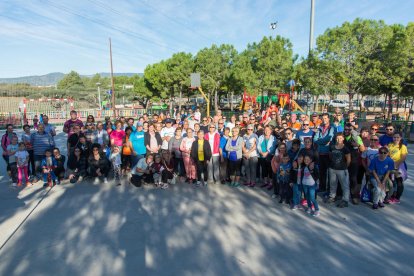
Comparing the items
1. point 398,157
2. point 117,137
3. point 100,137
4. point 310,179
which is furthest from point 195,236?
point 100,137

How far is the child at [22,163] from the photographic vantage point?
22.1ft

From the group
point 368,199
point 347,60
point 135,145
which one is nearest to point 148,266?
point 135,145

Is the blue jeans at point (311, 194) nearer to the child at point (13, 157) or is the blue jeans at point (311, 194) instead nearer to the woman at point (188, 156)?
the woman at point (188, 156)

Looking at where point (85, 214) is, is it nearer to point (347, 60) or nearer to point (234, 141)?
point (234, 141)

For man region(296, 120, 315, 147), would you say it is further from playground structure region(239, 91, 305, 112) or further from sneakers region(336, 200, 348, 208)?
playground structure region(239, 91, 305, 112)

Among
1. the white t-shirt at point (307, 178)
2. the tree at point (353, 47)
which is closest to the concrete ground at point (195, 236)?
the white t-shirt at point (307, 178)

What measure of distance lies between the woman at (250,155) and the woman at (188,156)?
53.9 inches

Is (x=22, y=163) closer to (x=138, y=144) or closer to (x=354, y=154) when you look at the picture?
(x=138, y=144)

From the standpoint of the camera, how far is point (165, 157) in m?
6.91

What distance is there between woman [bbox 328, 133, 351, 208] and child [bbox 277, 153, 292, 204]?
0.84 meters

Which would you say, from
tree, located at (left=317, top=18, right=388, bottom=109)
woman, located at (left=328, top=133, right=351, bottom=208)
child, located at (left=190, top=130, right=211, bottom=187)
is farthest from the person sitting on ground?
tree, located at (left=317, top=18, right=388, bottom=109)

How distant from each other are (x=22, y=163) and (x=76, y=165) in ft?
4.13

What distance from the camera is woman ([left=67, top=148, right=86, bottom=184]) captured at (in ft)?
23.3

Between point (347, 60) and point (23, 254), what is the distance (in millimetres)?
19175
